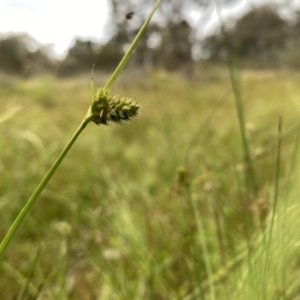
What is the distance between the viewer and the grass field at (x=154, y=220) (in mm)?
300

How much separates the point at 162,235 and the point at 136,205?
0.65 feet

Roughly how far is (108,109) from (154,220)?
53 cm

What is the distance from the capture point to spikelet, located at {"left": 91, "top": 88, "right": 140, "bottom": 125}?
0.47 ft

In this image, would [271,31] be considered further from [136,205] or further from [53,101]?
[136,205]

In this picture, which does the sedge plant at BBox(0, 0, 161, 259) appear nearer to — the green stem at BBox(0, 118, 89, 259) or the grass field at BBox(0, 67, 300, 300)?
the green stem at BBox(0, 118, 89, 259)

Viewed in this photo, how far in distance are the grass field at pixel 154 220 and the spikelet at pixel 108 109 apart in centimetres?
11

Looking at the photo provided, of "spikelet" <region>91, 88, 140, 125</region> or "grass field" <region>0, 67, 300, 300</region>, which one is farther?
"grass field" <region>0, 67, 300, 300</region>

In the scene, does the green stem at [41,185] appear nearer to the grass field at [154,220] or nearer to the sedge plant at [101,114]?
the sedge plant at [101,114]

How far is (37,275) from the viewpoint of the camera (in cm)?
54

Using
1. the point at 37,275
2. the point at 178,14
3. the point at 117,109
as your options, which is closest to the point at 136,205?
the point at 37,275

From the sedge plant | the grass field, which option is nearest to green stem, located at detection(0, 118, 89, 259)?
the sedge plant

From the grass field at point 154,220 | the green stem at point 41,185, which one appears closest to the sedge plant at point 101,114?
the green stem at point 41,185

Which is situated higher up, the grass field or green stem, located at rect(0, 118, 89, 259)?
the grass field

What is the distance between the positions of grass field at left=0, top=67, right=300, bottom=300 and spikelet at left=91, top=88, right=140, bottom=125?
111 millimetres
